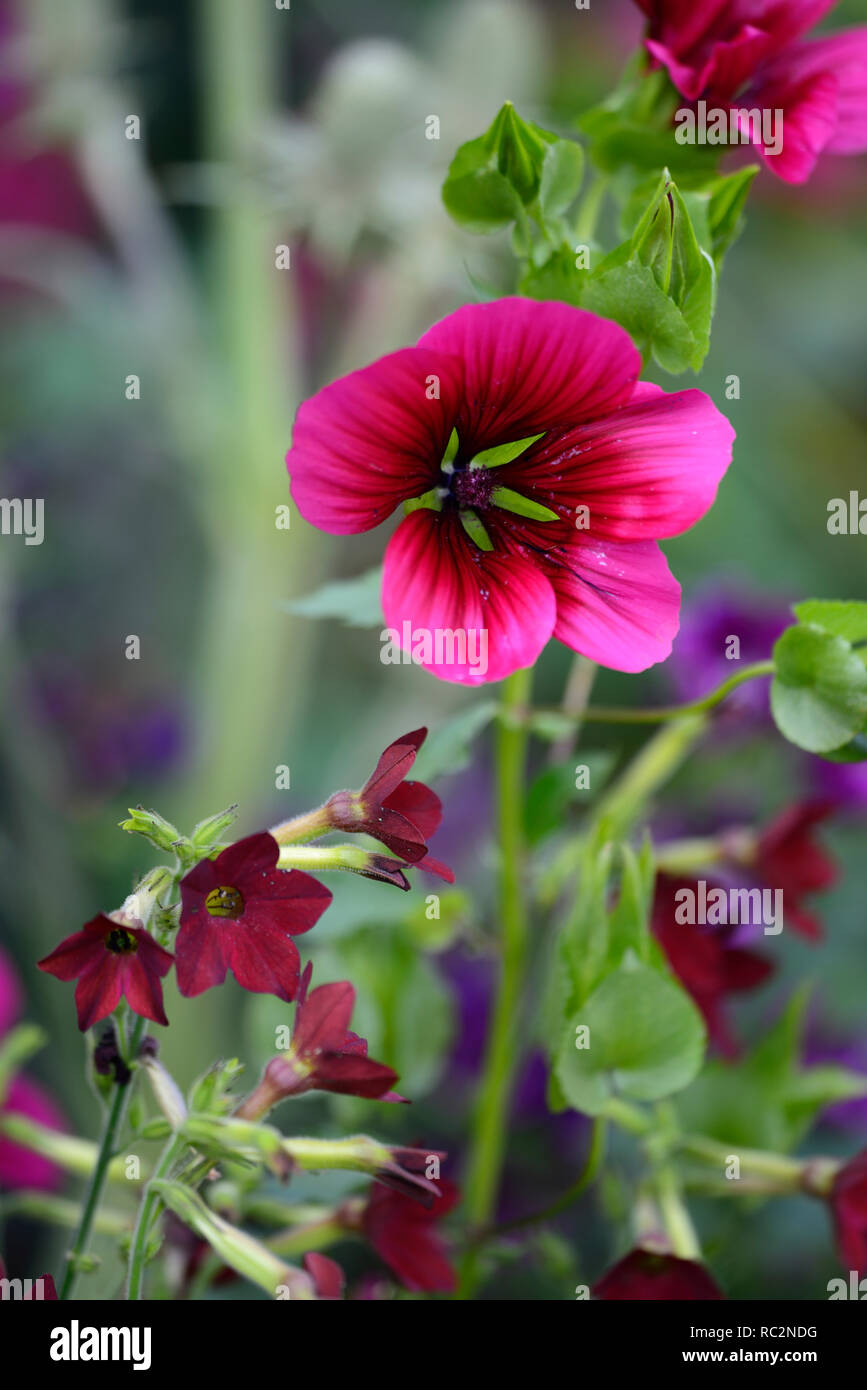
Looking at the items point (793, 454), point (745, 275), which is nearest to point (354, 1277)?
point (793, 454)

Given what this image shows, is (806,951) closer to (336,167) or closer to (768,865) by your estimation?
(768,865)

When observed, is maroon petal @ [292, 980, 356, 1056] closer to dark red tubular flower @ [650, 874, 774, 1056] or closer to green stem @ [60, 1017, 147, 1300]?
green stem @ [60, 1017, 147, 1300]

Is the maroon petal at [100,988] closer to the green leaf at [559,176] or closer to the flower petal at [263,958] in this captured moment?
the flower petal at [263,958]

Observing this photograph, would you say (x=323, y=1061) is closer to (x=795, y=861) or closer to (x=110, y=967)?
(x=110, y=967)

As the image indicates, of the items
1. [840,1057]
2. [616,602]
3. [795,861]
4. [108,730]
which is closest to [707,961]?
[795,861]

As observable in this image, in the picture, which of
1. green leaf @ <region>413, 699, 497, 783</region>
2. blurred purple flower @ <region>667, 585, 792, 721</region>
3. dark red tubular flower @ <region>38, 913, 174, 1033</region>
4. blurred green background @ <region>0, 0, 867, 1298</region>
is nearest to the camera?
dark red tubular flower @ <region>38, 913, 174, 1033</region>

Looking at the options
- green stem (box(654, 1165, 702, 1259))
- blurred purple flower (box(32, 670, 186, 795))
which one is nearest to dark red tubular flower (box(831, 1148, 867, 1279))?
green stem (box(654, 1165, 702, 1259))
